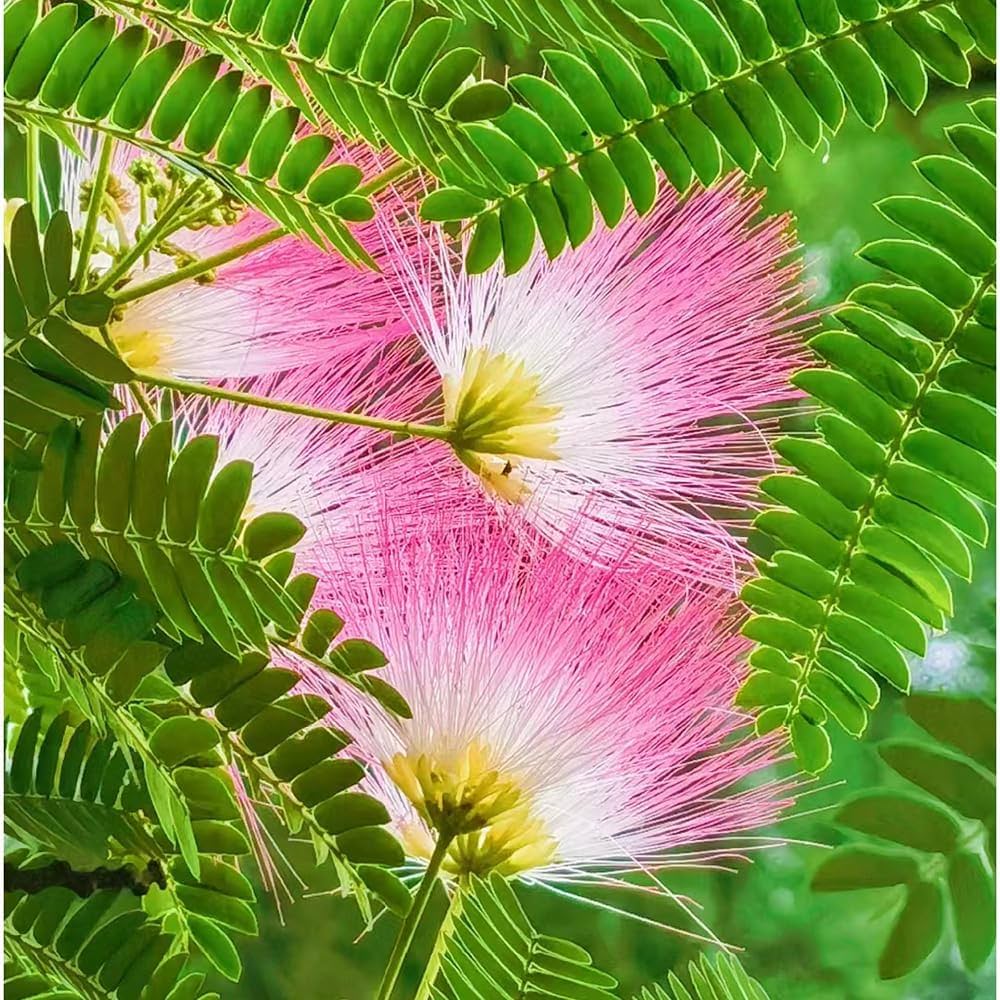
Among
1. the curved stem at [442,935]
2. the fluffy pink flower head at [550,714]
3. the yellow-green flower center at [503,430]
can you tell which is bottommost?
the curved stem at [442,935]

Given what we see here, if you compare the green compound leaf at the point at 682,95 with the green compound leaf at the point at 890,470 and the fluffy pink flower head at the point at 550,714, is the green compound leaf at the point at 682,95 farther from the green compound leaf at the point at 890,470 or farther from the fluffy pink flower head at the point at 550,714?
the fluffy pink flower head at the point at 550,714

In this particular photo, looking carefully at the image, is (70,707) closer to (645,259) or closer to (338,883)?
(338,883)

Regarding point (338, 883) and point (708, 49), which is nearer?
point (708, 49)

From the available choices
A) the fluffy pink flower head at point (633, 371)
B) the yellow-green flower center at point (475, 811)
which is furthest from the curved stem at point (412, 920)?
the fluffy pink flower head at point (633, 371)

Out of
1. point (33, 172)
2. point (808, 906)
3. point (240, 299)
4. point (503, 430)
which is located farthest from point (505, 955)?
point (33, 172)

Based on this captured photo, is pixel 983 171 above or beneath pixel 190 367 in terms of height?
above

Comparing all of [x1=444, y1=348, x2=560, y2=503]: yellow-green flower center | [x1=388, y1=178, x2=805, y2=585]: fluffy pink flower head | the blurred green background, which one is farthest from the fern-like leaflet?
[x1=444, y1=348, x2=560, y2=503]: yellow-green flower center

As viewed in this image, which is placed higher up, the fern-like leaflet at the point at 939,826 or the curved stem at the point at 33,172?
the curved stem at the point at 33,172

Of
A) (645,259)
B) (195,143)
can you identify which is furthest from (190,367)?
(645,259)
